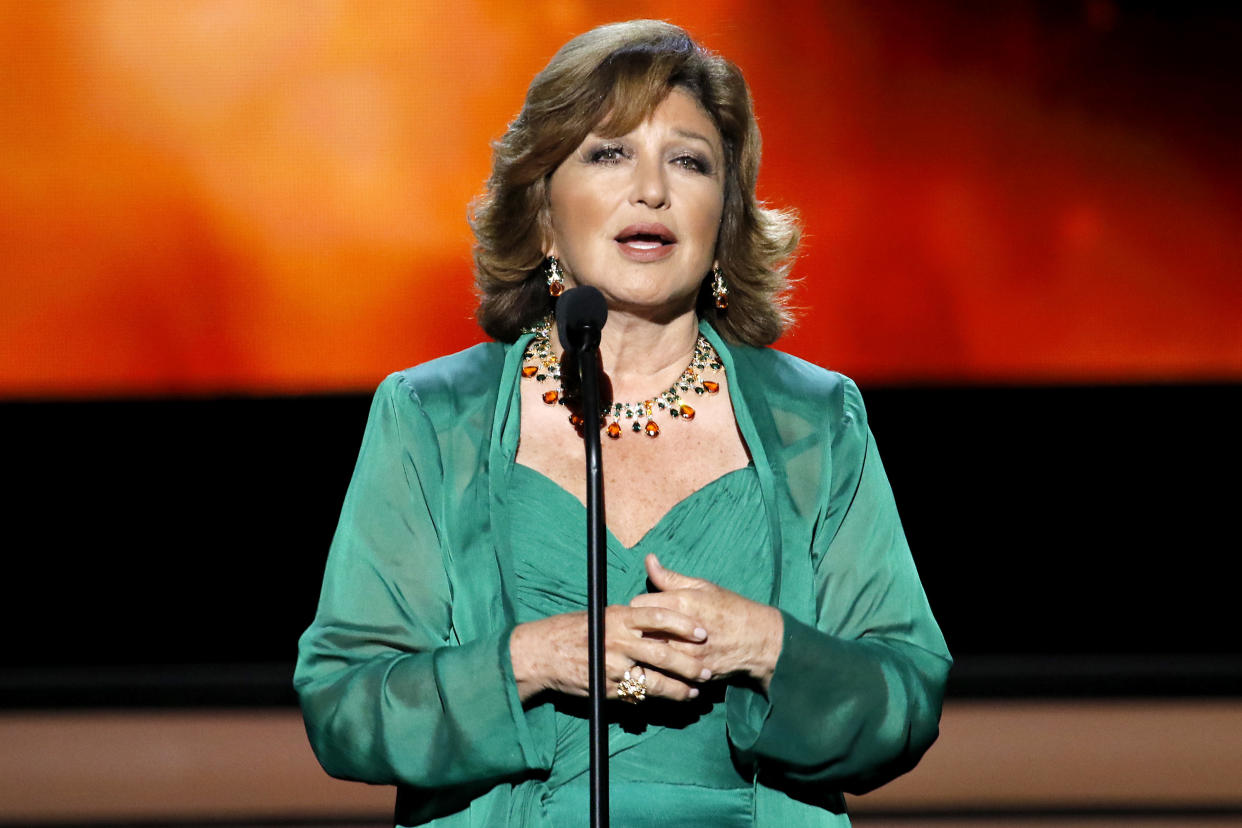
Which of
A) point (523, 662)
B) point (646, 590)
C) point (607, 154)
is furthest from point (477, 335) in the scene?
point (523, 662)

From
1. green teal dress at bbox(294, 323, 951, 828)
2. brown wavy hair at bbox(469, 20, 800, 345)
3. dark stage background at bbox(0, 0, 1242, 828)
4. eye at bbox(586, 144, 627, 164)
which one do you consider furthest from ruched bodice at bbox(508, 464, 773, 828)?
dark stage background at bbox(0, 0, 1242, 828)

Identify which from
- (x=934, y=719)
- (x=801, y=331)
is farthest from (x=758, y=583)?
(x=801, y=331)

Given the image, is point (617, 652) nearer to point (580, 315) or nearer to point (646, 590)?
point (646, 590)

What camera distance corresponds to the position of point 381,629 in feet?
4.15

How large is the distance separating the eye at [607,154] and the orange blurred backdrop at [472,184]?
59.2 inches

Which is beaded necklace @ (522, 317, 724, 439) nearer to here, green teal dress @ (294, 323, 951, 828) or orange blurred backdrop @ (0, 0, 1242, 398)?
green teal dress @ (294, 323, 951, 828)

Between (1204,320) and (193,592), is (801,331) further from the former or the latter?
(193,592)

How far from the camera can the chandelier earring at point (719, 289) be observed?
149 centimetres

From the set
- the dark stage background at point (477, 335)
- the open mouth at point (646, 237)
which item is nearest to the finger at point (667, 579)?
the open mouth at point (646, 237)

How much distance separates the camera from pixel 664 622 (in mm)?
1159

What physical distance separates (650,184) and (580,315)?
263mm

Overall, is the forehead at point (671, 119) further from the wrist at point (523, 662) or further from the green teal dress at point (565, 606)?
the wrist at point (523, 662)

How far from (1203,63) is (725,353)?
1.91m

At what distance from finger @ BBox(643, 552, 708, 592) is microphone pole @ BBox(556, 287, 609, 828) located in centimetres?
12
